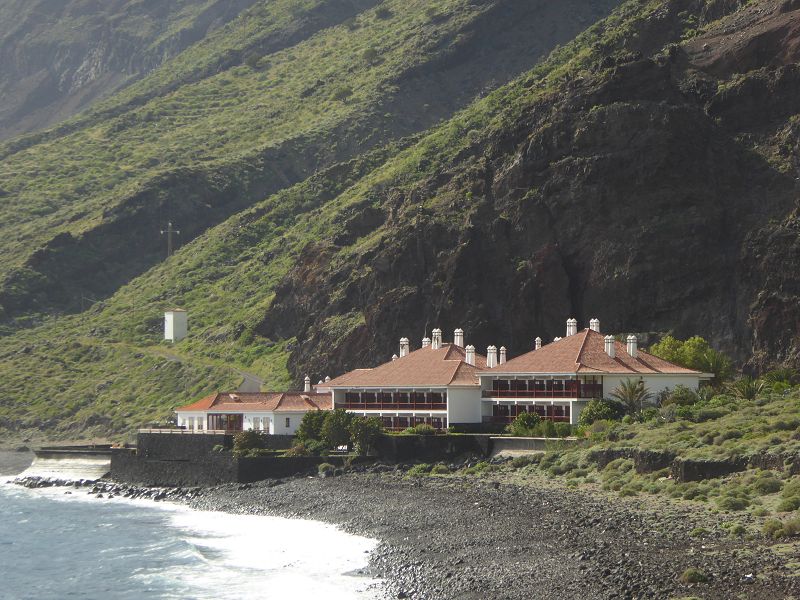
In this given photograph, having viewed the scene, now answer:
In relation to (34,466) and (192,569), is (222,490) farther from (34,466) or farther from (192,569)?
(34,466)

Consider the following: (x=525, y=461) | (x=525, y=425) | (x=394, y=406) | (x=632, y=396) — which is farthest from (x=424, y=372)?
(x=525, y=461)

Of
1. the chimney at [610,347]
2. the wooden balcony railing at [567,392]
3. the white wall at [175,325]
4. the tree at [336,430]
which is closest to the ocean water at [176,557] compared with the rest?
the tree at [336,430]

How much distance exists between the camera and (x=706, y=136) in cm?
10850

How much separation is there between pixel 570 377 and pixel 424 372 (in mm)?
12394

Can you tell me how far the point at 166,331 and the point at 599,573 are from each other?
123m

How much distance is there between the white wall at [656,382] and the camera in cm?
7981

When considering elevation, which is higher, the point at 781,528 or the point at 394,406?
the point at 394,406

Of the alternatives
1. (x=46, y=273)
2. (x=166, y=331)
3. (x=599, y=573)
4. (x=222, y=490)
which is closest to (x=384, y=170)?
(x=166, y=331)

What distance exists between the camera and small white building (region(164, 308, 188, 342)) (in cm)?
15738

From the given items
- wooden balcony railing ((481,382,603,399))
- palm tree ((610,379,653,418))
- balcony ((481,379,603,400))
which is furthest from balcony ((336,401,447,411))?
palm tree ((610,379,653,418))

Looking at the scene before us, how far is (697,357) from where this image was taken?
8625 cm

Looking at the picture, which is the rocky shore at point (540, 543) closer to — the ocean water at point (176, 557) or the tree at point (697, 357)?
the ocean water at point (176, 557)

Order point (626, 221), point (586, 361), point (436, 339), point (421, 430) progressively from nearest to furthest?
point (586, 361) → point (421, 430) → point (436, 339) → point (626, 221)

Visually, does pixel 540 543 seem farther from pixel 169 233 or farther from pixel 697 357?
pixel 169 233
